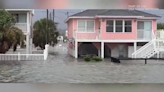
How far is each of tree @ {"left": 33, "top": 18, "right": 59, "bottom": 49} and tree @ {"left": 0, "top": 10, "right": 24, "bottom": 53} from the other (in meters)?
1.65

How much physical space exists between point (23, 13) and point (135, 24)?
15.9ft

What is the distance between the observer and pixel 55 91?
12.5 ft

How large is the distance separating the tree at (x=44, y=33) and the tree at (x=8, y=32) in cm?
165

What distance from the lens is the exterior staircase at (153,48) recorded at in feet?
36.8

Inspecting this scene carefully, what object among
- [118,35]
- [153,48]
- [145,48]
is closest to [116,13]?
[118,35]

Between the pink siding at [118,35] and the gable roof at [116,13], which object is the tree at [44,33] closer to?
the gable roof at [116,13]

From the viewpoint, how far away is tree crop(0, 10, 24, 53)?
1049 cm

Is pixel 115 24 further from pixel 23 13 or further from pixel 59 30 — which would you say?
pixel 23 13

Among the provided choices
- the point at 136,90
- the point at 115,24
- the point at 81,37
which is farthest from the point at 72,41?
the point at 136,90

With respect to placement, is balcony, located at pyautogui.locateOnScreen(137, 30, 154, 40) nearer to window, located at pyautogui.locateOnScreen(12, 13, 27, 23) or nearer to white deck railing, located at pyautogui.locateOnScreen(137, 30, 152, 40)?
white deck railing, located at pyautogui.locateOnScreen(137, 30, 152, 40)

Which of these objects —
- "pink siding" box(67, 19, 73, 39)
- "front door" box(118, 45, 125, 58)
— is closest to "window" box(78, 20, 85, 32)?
"pink siding" box(67, 19, 73, 39)

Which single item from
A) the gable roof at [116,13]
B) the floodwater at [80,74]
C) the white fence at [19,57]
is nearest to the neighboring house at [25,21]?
the white fence at [19,57]

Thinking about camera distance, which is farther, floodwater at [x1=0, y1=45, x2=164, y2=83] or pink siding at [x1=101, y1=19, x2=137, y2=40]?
pink siding at [x1=101, y1=19, x2=137, y2=40]

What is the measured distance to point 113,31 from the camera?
38.6 feet
